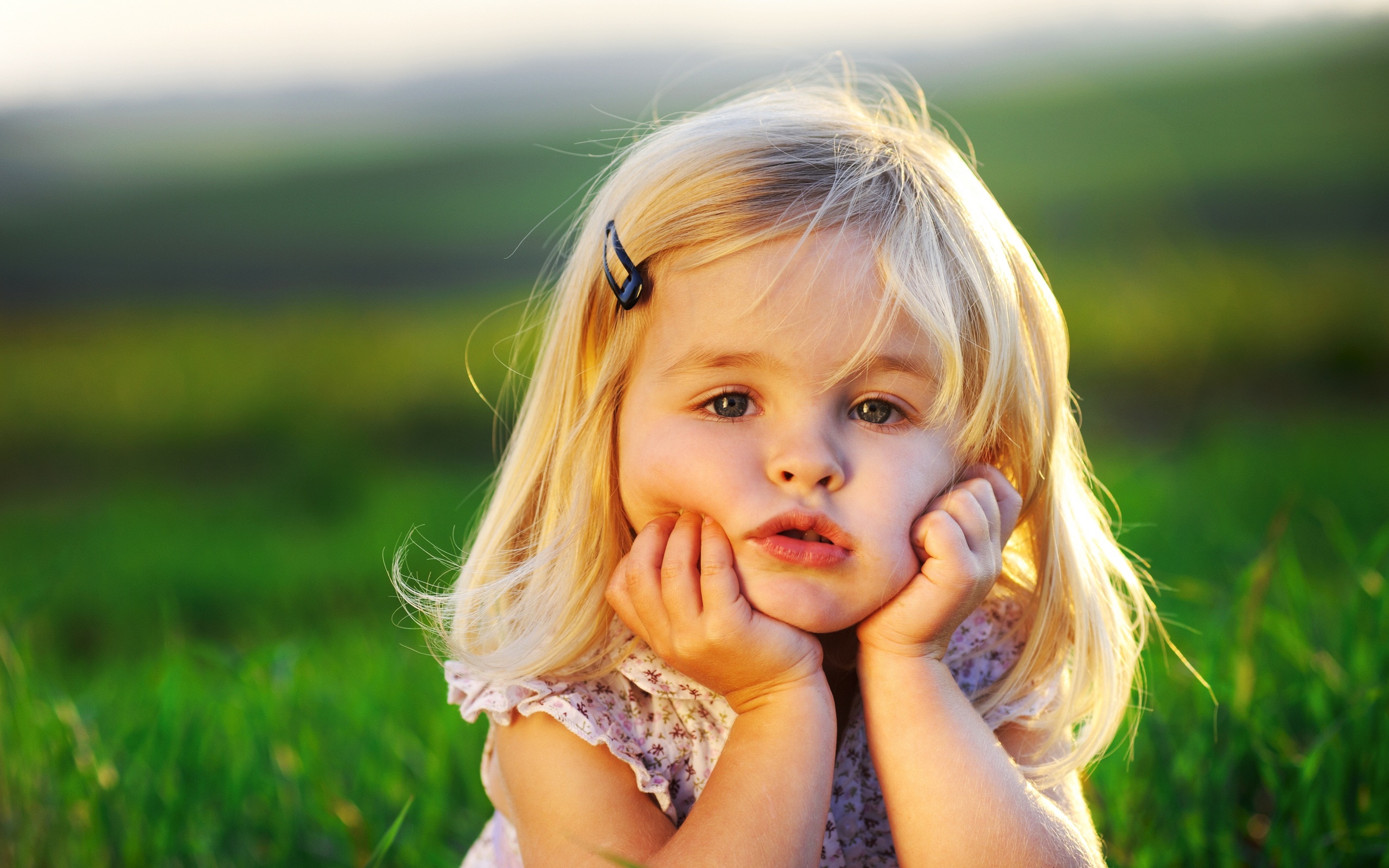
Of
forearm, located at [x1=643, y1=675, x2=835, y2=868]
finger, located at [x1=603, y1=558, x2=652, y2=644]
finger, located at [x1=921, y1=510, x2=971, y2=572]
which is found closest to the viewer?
forearm, located at [x1=643, y1=675, x2=835, y2=868]

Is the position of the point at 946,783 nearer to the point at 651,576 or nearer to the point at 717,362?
the point at 651,576

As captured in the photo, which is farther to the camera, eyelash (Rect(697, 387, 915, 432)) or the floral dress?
the floral dress

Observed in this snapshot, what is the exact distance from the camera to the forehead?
160 cm

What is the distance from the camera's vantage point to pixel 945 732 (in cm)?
166

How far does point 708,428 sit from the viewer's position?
1642mm

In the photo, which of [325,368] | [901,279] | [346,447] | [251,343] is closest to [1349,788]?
[901,279]

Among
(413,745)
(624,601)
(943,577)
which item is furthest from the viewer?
(413,745)

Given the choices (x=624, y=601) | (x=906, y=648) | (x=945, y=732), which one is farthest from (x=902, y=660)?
(x=624, y=601)

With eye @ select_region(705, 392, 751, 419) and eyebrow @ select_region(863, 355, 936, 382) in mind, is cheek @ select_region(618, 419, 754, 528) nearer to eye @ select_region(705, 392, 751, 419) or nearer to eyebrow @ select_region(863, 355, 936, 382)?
eye @ select_region(705, 392, 751, 419)

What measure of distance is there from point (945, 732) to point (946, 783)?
3.0 inches

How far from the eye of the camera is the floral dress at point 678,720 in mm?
1803

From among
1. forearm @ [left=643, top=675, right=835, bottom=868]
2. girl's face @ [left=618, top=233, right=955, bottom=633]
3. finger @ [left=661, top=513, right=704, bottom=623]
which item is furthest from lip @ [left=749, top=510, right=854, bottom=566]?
forearm @ [left=643, top=675, right=835, bottom=868]

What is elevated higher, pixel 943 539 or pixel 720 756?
pixel 943 539

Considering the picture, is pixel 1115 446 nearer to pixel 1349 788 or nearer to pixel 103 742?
pixel 1349 788
